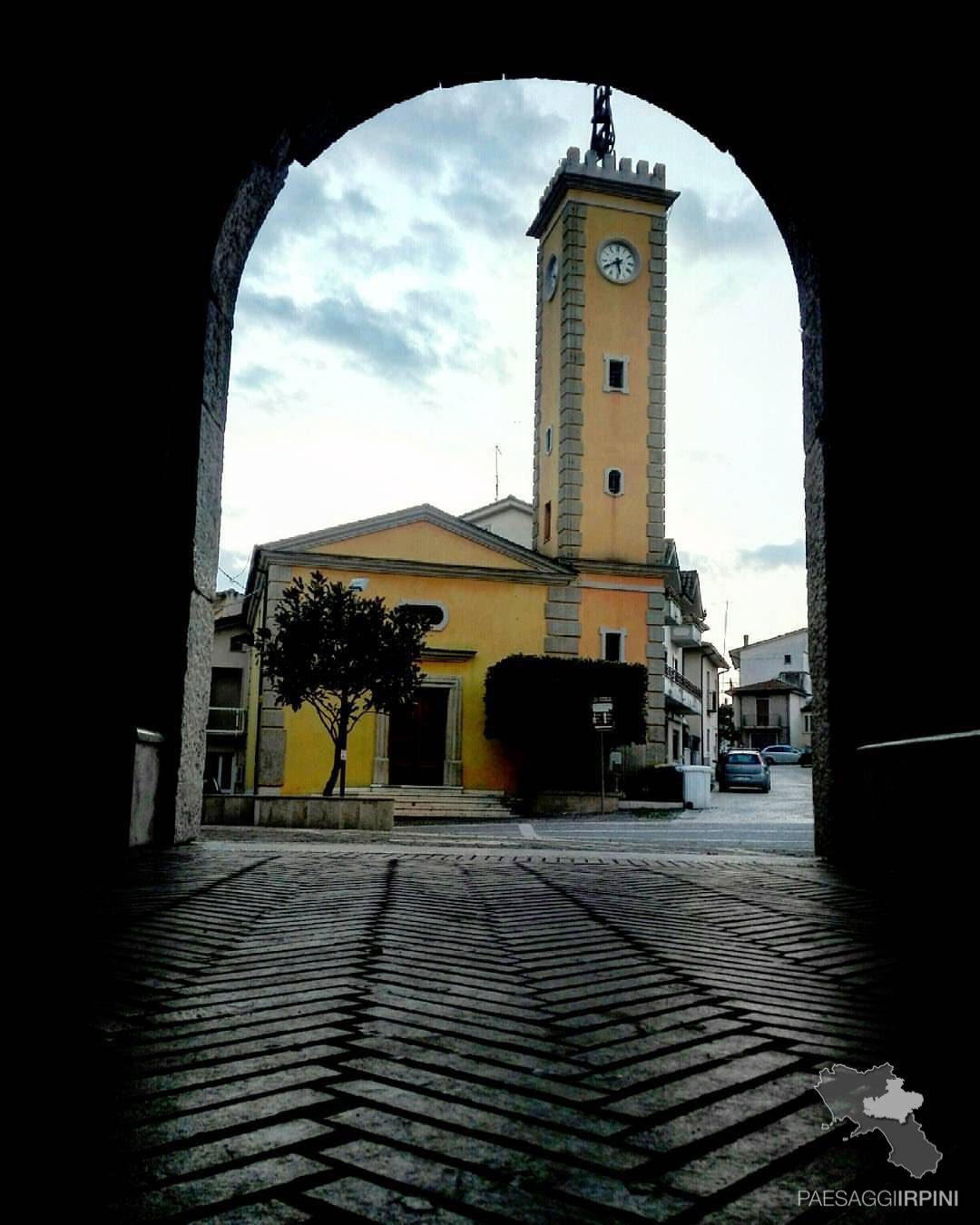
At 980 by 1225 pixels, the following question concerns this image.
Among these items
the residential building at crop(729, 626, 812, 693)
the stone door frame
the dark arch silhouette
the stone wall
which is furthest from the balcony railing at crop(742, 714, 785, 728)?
the dark arch silhouette

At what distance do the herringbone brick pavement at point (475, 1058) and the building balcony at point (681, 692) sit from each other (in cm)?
3556

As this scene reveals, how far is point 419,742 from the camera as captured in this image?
2391cm

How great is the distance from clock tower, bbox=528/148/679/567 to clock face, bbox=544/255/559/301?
127 millimetres

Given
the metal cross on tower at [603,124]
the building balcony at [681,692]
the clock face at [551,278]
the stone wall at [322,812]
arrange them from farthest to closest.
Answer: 1. the building balcony at [681,692]
2. the clock face at [551,278]
3. the metal cross on tower at [603,124]
4. the stone wall at [322,812]

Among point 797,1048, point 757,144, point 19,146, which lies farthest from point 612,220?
point 797,1048

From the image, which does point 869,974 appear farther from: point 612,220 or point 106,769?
point 612,220

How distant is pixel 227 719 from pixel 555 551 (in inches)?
552

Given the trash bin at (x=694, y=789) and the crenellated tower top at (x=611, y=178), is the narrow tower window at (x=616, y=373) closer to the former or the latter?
the crenellated tower top at (x=611, y=178)

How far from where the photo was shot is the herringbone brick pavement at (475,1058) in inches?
52.6

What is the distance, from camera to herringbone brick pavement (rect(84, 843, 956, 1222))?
1337 mm

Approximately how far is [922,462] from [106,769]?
16.2 ft

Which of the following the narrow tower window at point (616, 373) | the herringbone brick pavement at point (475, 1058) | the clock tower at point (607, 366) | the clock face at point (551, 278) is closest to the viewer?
the herringbone brick pavement at point (475, 1058)

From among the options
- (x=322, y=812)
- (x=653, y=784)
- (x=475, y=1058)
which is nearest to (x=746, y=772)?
(x=653, y=784)

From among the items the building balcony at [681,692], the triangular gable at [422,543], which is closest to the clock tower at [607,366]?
the triangular gable at [422,543]
